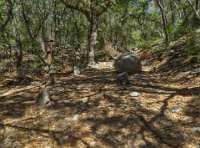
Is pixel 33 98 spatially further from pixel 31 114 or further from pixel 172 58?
pixel 172 58

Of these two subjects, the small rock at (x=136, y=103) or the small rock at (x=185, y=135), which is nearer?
the small rock at (x=185, y=135)

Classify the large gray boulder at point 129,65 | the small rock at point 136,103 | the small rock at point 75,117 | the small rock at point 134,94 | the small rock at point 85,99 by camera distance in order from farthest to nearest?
the large gray boulder at point 129,65 → the small rock at point 134,94 → the small rock at point 85,99 → the small rock at point 136,103 → the small rock at point 75,117

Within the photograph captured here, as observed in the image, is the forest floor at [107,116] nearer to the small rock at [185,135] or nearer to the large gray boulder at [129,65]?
the small rock at [185,135]

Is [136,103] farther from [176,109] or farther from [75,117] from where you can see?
[75,117]

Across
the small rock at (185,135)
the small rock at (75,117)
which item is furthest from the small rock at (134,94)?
the small rock at (185,135)

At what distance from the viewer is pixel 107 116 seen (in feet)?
19.0

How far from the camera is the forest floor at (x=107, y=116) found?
493cm

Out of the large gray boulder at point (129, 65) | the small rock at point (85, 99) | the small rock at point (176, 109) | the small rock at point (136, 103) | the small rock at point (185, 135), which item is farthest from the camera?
the large gray boulder at point (129, 65)

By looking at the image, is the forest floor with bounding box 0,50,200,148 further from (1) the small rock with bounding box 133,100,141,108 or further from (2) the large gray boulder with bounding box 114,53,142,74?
(2) the large gray boulder with bounding box 114,53,142,74

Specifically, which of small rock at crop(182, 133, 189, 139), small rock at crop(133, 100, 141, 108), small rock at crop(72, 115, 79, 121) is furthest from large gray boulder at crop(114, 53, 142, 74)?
small rock at crop(182, 133, 189, 139)

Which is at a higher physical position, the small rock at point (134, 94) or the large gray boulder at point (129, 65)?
the large gray boulder at point (129, 65)

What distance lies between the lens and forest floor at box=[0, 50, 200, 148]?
493 centimetres

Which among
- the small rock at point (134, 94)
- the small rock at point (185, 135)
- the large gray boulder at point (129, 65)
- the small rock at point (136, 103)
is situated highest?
the large gray boulder at point (129, 65)

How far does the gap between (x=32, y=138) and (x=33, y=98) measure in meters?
2.15
